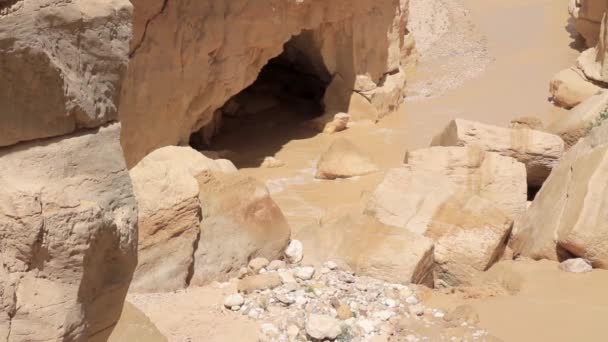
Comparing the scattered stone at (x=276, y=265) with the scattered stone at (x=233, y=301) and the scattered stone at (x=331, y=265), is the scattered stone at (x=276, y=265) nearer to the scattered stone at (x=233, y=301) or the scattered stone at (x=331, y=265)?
the scattered stone at (x=331, y=265)

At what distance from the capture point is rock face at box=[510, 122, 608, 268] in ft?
19.1

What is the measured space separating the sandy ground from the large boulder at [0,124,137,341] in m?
2.23

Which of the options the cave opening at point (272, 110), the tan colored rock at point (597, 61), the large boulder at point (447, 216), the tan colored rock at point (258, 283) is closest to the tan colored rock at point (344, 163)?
the cave opening at point (272, 110)

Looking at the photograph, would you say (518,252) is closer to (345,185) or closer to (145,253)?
(345,185)

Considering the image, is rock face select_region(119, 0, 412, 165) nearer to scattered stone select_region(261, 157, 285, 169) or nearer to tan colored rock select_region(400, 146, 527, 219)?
scattered stone select_region(261, 157, 285, 169)

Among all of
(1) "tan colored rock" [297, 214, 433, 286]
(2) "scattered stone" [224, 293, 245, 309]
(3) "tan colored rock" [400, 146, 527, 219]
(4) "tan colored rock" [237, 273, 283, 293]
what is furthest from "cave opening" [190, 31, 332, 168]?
(2) "scattered stone" [224, 293, 245, 309]

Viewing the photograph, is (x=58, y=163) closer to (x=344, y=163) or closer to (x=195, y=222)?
(x=195, y=222)

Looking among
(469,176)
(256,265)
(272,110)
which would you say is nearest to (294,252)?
(256,265)

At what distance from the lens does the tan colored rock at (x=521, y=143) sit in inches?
299

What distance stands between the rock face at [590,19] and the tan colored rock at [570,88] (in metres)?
1.94

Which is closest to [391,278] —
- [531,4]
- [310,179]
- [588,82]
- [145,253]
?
[145,253]

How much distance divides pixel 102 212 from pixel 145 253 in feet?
10.7

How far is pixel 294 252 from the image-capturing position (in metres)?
6.04

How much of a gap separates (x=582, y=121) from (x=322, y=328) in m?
5.02
